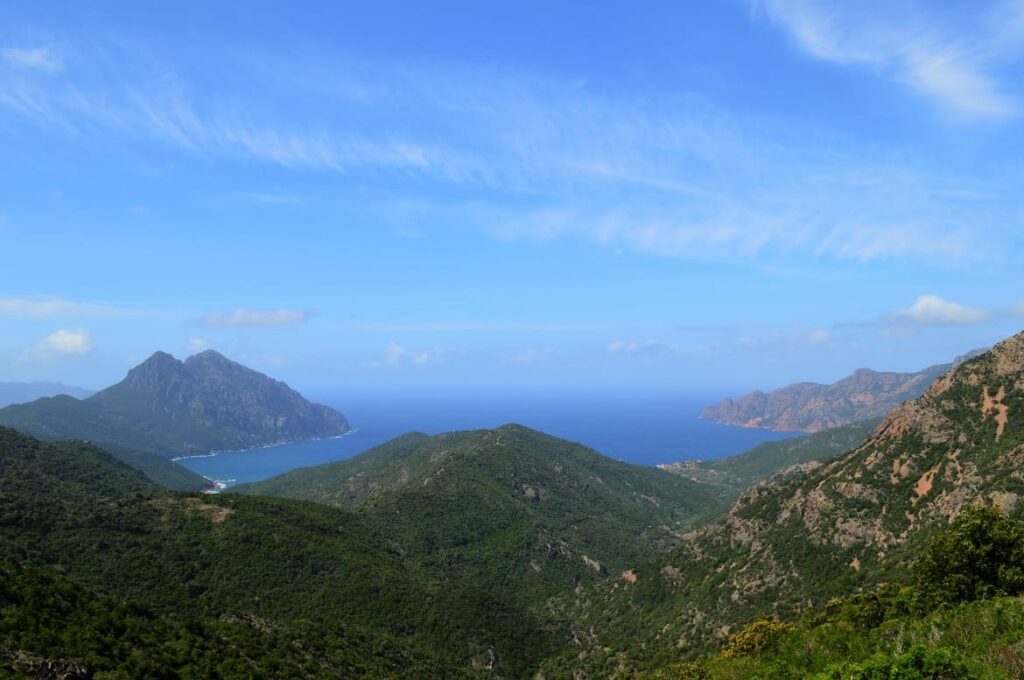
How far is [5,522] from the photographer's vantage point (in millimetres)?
85000

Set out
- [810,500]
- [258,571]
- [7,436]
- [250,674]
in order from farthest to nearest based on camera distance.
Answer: [7,436] < [258,571] < [810,500] < [250,674]

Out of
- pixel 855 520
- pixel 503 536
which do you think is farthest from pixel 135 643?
pixel 503 536

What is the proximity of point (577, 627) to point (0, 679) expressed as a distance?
306 feet

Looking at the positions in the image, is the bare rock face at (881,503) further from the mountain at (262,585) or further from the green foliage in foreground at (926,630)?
the mountain at (262,585)

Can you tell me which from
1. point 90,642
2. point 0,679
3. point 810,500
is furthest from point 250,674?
point 810,500

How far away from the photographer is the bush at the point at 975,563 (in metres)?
43.6

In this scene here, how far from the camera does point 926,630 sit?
33.2 m

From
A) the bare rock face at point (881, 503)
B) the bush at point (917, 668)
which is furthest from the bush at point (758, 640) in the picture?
the bush at point (917, 668)

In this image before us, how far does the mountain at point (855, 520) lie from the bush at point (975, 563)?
1728cm

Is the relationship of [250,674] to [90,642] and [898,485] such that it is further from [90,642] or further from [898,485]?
[898,485]

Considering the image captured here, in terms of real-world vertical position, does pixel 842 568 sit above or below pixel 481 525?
above

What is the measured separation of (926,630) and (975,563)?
1728 centimetres

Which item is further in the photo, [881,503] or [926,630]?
[881,503]

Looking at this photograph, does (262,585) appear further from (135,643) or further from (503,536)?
(503,536)
